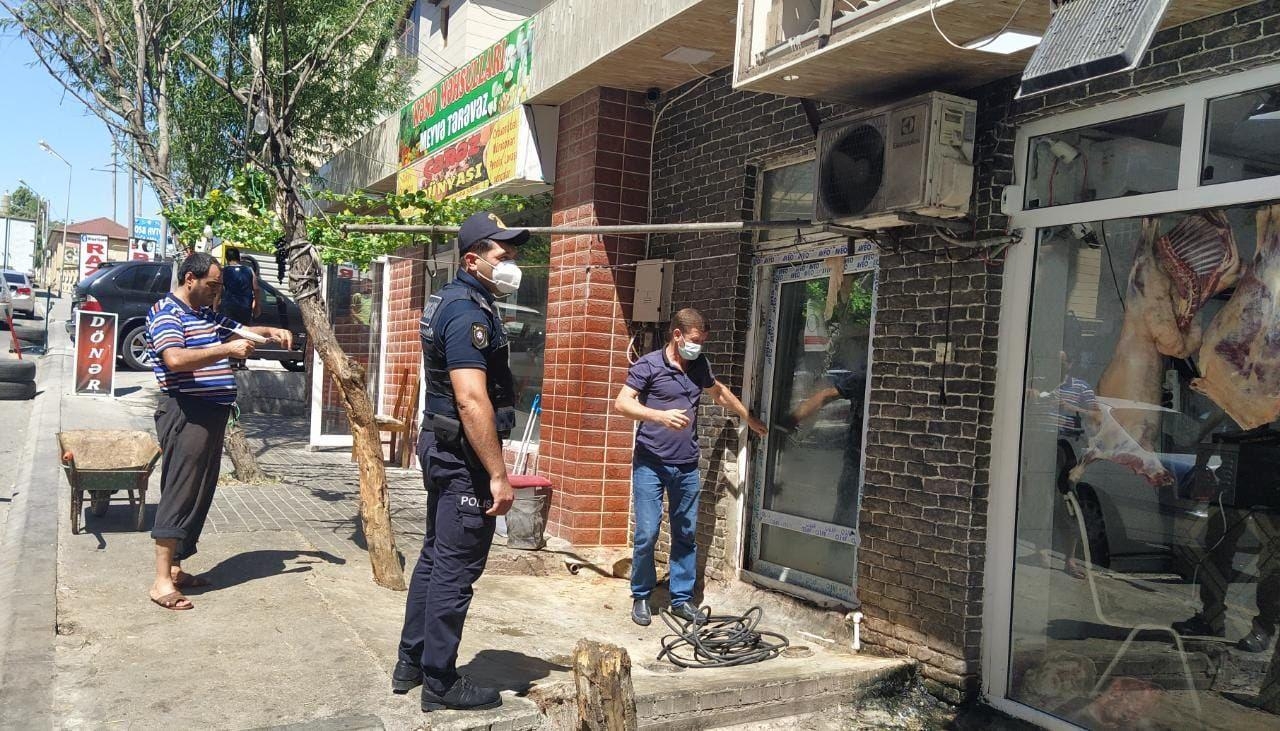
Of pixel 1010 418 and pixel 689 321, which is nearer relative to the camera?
pixel 1010 418

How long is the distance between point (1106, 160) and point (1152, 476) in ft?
4.87

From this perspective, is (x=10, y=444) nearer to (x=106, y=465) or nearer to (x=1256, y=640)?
Result: (x=106, y=465)

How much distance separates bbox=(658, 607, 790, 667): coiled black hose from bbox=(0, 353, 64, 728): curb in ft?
9.70

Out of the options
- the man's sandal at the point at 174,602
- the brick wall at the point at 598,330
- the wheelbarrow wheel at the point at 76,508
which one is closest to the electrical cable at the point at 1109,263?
the brick wall at the point at 598,330

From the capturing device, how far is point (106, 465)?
738 cm

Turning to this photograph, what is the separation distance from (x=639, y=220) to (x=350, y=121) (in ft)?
23.1

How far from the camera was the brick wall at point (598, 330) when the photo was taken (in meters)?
8.02

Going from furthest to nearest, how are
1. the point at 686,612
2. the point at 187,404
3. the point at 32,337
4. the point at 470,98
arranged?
the point at 32,337 → the point at 470,98 → the point at 686,612 → the point at 187,404

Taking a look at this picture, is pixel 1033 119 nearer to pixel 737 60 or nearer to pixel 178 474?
pixel 737 60

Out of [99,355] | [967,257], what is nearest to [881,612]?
[967,257]

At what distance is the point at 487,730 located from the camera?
13.7 feet

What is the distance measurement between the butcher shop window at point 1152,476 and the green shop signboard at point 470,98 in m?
5.27

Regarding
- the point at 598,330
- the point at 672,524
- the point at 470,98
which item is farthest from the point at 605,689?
the point at 470,98

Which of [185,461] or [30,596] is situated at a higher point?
[185,461]
